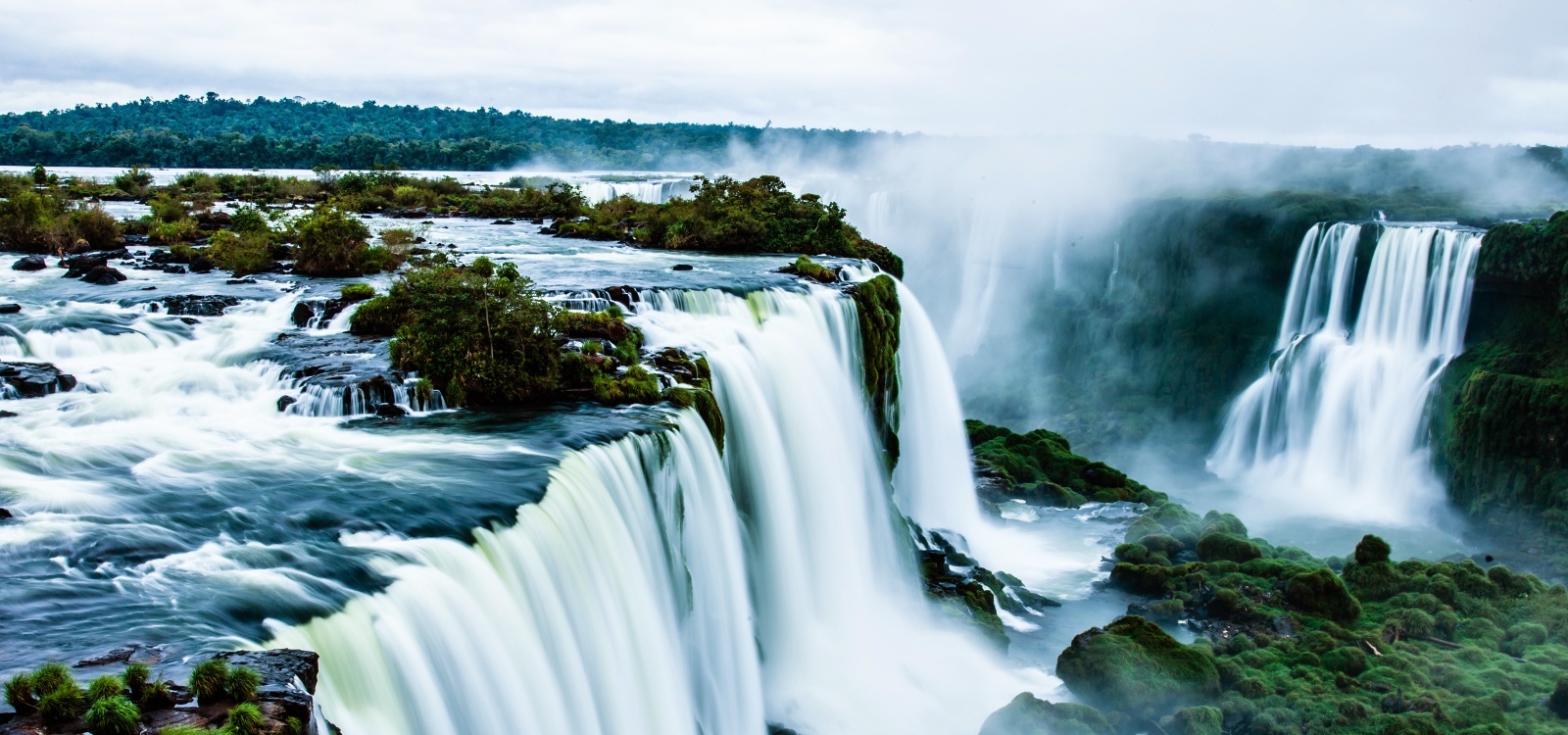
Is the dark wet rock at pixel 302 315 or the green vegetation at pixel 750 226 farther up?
the green vegetation at pixel 750 226

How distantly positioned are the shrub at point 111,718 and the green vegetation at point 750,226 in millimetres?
31554

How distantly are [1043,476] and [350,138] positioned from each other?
3531 inches

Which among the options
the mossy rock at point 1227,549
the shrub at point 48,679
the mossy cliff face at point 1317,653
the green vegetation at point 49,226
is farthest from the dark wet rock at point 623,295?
the green vegetation at point 49,226

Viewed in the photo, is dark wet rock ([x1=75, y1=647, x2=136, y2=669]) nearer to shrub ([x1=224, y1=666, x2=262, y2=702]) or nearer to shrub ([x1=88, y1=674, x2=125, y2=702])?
shrub ([x1=88, y1=674, x2=125, y2=702])

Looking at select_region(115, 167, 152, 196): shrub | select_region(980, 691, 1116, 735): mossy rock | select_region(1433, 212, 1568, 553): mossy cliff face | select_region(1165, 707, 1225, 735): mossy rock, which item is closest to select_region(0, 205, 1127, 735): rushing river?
select_region(980, 691, 1116, 735): mossy rock

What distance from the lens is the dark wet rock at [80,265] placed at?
2659 centimetres

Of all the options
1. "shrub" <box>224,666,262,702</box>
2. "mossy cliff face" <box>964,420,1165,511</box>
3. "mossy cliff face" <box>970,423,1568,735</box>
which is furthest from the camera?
"mossy cliff face" <box>964,420,1165,511</box>

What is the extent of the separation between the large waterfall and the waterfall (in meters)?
23.1

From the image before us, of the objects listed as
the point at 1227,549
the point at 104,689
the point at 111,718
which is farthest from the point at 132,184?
the point at 111,718

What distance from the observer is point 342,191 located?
55.9 m

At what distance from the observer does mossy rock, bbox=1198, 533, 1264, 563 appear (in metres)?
27.3

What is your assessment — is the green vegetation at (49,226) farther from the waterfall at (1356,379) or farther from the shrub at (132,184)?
the waterfall at (1356,379)

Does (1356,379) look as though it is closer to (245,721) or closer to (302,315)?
(302,315)

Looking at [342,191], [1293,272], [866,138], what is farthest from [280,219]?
[866,138]
